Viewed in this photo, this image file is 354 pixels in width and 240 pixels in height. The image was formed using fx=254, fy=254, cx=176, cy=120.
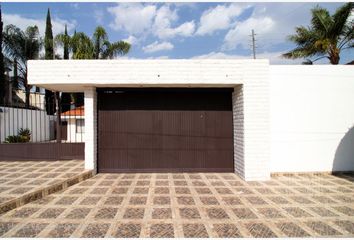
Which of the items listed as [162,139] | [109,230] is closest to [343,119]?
[162,139]

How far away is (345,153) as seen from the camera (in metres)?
7.80

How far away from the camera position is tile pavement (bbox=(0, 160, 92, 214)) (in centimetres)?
524

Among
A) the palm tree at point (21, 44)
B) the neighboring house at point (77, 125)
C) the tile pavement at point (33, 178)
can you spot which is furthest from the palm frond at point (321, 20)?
the palm tree at point (21, 44)

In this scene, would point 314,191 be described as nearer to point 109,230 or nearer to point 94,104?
point 109,230

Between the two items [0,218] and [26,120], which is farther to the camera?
[26,120]

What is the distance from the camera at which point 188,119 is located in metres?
8.17

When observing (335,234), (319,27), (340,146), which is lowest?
(335,234)

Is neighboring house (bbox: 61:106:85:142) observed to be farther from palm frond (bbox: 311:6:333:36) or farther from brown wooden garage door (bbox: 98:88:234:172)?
palm frond (bbox: 311:6:333:36)

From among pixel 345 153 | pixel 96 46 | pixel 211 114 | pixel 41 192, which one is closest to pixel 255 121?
pixel 211 114

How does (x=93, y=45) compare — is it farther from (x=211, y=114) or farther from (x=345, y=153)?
(x=345, y=153)

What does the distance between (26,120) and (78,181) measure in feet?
34.7

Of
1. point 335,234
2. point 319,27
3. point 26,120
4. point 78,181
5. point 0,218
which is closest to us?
point 335,234

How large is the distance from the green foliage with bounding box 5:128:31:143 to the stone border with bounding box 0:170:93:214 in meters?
6.01

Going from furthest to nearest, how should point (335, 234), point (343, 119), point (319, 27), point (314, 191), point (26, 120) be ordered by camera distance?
point (26, 120) → point (319, 27) → point (343, 119) → point (314, 191) → point (335, 234)
